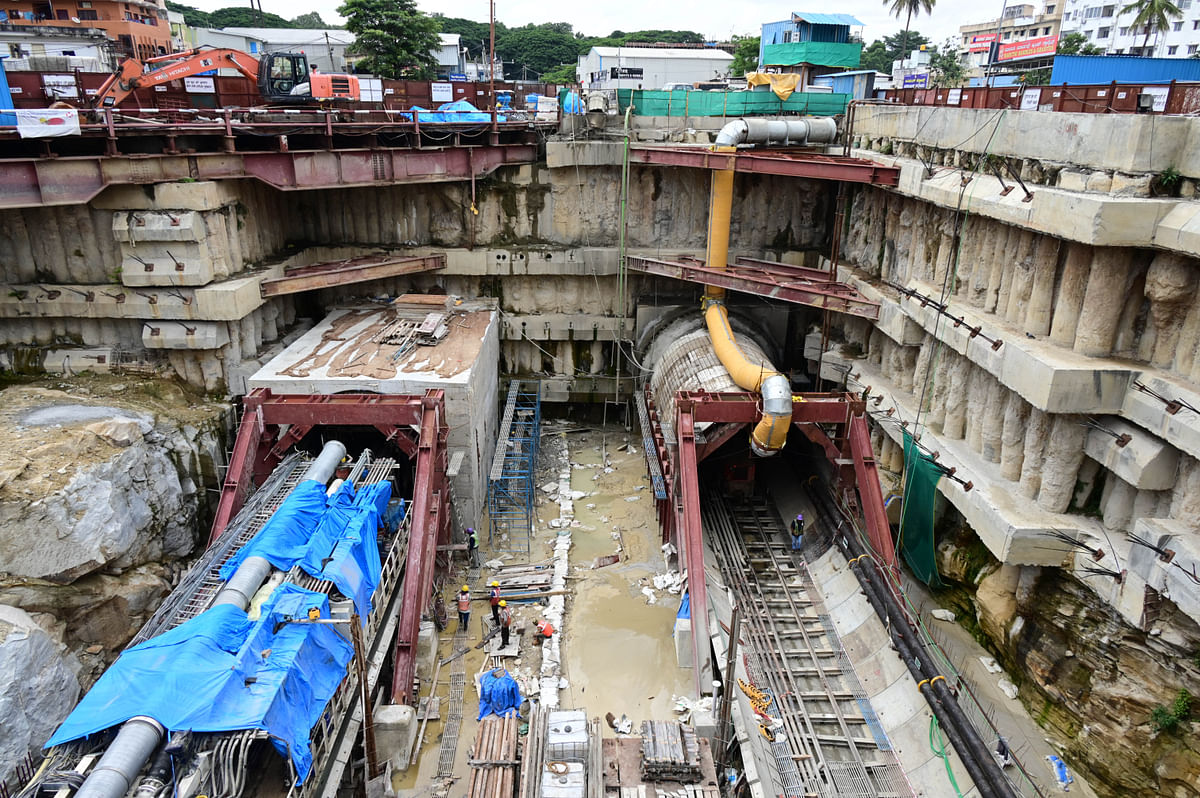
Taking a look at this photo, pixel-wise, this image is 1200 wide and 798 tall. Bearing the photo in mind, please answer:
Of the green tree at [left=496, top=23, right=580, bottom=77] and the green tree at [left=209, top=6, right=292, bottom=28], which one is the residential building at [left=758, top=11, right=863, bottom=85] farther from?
the green tree at [left=209, top=6, right=292, bottom=28]

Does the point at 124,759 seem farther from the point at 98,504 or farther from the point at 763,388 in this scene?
the point at 763,388

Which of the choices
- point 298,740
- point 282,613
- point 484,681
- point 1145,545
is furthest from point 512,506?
point 1145,545

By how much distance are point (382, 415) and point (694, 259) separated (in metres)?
11.9

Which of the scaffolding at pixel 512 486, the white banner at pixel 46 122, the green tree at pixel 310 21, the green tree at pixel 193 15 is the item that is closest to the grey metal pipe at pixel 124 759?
the scaffolding at pixel 512 486

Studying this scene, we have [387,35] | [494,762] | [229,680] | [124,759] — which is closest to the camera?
[124,759]

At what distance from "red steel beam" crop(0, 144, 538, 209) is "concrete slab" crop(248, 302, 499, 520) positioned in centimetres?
402

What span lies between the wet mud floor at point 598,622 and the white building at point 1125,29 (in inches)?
2025

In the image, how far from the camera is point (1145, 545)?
452 inches

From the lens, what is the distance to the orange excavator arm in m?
20.0

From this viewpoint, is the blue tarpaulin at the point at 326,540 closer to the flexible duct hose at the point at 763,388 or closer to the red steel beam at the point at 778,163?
the flexible duct hose at the point at 763,388

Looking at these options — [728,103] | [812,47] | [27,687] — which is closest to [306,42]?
[812,47]

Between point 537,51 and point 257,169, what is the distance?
79.4 m

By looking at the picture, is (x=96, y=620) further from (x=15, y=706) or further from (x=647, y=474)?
(x=647, y=474)

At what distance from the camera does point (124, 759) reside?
8375 millimetres
